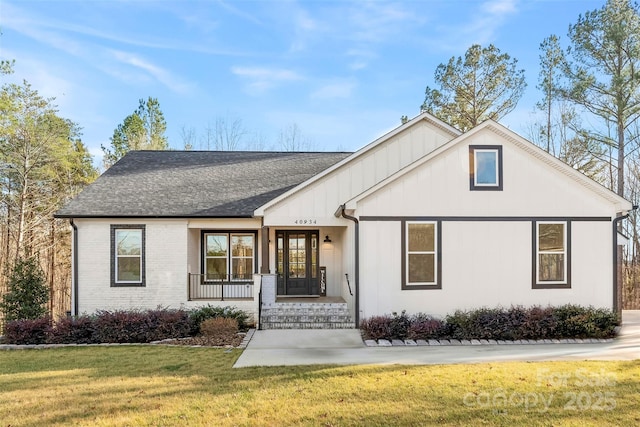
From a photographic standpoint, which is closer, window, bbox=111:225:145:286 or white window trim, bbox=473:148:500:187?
white window trim, bbox=473:148:500:187

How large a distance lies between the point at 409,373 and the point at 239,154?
44.5 feet

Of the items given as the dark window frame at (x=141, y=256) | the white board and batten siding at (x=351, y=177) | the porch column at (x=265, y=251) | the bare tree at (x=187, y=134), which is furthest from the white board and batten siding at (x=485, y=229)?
the bare tree at (x=187, y=134)

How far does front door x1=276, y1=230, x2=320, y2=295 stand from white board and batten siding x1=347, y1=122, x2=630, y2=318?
3.90 m

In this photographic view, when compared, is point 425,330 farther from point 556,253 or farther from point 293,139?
point 293,139

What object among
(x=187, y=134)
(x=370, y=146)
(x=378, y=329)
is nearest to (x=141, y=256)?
(x=378, y=329)

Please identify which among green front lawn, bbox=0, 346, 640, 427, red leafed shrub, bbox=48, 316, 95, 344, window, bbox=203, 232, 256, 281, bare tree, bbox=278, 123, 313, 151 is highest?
bare tree, bbox=278, 123, 313, 151

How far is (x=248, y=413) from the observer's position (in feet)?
17.5

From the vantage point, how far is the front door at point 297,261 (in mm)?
14484

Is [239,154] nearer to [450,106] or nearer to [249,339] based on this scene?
[249,339]

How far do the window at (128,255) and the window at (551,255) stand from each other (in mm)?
11615

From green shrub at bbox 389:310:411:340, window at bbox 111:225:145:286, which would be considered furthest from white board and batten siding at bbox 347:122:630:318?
window at bbox 111:225:145:286

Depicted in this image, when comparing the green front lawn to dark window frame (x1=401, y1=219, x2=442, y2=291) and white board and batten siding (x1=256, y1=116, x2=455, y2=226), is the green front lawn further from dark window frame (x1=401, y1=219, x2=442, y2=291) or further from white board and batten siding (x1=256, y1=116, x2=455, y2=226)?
white board and batten siding (x1=256, y1=116, x2=455, y2=226)

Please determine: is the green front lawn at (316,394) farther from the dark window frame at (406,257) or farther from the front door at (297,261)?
the front door at (297,261)

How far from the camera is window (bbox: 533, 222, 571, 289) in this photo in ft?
37.1
